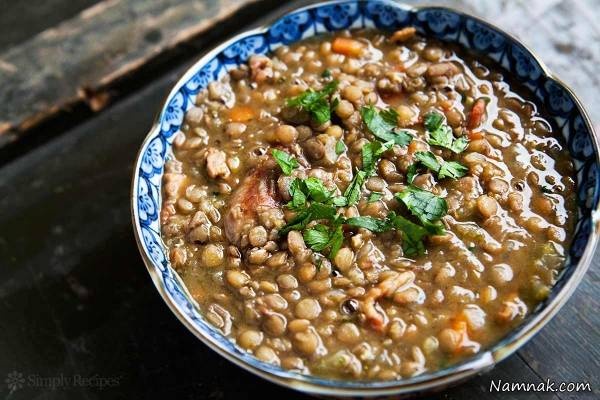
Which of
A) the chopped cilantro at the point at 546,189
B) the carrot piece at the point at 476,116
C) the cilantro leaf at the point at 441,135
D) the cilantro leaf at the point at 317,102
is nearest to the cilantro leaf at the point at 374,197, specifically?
the cilantro leaf at the point at 441,135

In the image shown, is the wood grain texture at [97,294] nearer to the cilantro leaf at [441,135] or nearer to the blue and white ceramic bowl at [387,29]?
the blue and white ceramic bowl at [387,29]

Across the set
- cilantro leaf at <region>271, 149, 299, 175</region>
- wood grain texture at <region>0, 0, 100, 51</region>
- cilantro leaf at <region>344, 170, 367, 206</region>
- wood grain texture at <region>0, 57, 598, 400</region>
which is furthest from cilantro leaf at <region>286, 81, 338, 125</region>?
wood grain texture at <region>0, 0, 100, 51</region>

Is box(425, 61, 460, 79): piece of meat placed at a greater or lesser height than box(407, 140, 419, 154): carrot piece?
greater

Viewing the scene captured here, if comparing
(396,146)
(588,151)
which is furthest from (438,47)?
(588,151)

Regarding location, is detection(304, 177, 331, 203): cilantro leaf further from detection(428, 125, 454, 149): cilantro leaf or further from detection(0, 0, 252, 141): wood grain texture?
detection(0, 0, 252, 141): wood grain texture

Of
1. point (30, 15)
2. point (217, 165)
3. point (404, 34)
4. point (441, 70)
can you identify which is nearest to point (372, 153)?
point (441, 70)

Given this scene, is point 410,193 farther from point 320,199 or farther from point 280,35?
point 280,35
